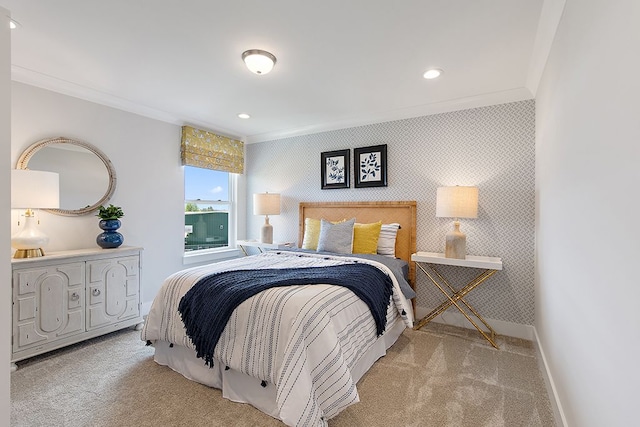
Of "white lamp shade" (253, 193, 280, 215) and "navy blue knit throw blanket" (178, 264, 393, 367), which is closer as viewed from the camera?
"navy blue knit throw blanket" (178, 264, 393, 367)

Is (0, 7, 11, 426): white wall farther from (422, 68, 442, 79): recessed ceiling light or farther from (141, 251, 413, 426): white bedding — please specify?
(422, 68, 442, 79): recessed ceiling light

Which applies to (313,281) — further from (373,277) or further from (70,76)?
(70,76)

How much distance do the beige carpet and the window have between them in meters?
1.82

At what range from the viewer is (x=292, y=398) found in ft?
4.99

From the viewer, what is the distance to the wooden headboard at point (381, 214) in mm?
3418

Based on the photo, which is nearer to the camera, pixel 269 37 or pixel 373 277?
pixel 269 37

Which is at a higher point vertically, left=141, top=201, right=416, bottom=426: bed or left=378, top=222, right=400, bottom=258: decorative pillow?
left=378, top=222, right=400, bottom=258: decorative pillow

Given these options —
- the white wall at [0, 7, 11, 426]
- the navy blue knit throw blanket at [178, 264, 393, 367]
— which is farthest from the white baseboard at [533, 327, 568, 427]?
the white wall at [0, 7, 11, 426]

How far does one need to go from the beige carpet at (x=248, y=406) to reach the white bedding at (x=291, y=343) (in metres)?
0.15

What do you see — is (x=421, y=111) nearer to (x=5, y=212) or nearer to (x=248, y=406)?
(x=248, y=406)

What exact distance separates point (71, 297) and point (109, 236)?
2.04 ft

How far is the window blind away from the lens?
12.6 ft

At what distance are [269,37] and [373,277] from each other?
195cm

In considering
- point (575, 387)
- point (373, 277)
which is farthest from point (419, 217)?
point (575, 387)
